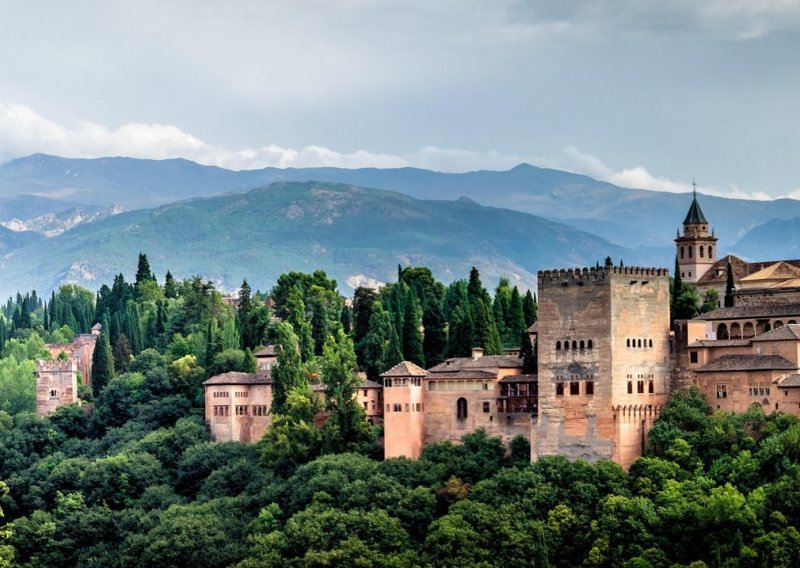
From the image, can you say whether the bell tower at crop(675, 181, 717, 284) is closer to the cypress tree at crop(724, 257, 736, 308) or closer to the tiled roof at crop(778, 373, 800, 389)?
the cypress tree at crop(724, 257, 736, 308)

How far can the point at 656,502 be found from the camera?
6369 centimetres

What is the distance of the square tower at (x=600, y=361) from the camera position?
220 feet

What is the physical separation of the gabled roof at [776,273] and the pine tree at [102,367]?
36.7m

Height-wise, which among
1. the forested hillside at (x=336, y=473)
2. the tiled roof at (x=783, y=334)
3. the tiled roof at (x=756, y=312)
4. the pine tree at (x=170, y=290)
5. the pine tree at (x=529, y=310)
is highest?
the pine tree at (x=170, y=290)

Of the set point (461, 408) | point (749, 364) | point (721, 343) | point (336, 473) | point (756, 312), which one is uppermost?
point (756, 312)

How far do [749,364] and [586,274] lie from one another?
737 centimetres

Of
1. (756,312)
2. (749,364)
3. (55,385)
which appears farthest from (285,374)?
(749,364)

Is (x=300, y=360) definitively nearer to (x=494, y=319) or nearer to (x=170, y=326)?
(x=494, y=319)

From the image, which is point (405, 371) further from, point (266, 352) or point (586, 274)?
point (266, 352)

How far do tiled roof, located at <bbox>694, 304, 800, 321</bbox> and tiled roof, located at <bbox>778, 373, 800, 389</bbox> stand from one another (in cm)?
565

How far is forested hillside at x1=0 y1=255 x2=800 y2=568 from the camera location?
208 feet

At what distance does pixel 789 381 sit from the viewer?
65125 millimetres

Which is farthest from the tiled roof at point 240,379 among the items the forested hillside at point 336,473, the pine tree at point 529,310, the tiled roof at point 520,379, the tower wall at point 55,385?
the tower wall at point 55,385

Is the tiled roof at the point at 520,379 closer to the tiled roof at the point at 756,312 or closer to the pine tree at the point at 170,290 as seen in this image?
the tiled roof at the point at 756,312
